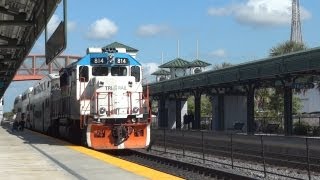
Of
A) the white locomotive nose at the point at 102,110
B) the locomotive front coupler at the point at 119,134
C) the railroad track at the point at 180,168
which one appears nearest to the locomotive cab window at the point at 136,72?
the white locomotive nose at the point at 102,110

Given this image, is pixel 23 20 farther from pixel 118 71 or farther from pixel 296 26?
pixel 296 26

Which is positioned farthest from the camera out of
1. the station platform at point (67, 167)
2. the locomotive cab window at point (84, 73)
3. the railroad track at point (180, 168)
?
the locomotive cab window at point (84, 73)

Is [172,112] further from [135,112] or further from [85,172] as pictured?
[85,172]

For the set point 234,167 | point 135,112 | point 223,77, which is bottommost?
point 234,167

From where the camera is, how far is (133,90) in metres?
21.6

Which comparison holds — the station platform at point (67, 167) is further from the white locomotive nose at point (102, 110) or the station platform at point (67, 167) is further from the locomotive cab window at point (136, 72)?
the locomotive cab window at point (136, 72)

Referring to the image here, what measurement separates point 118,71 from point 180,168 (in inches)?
231

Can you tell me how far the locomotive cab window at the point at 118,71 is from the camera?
22109 millimetres

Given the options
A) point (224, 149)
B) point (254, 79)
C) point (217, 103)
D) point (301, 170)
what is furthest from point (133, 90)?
point (217, 103)

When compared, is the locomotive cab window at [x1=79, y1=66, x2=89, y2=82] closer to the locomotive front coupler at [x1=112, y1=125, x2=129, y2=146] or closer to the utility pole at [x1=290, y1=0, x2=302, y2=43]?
the locomotive front coupler at [x1=112, y1=125, x2=129, y2=146]

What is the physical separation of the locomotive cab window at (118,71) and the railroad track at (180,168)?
3351 mm

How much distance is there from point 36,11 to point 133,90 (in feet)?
15.8

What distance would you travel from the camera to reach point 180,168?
17.9m

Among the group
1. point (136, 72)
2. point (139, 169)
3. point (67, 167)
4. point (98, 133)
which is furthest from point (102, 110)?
point (139, 169)
